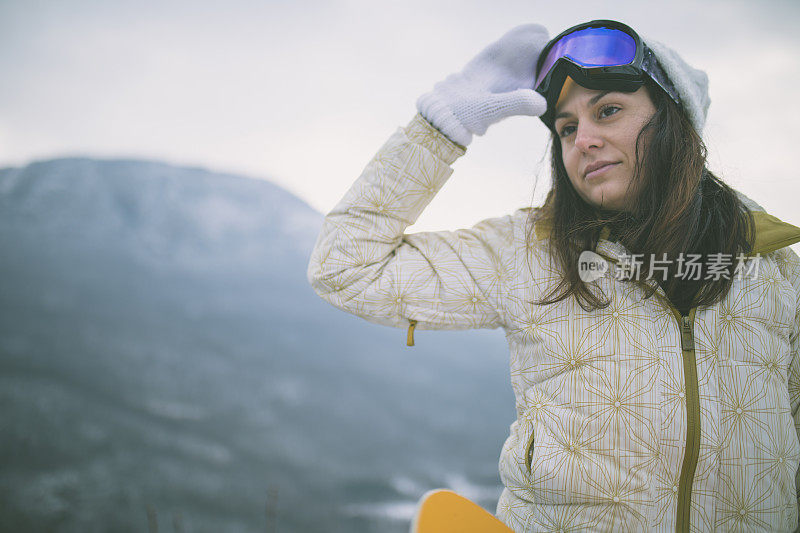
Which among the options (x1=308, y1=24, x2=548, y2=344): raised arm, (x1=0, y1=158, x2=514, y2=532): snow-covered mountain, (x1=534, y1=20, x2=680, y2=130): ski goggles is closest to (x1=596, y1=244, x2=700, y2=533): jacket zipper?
(x1=308, y1=24, x2=548, y2=344): raised arm

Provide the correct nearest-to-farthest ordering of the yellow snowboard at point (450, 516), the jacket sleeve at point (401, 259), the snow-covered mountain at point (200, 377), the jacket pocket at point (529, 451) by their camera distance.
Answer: the yellow snowboard at point (450, 516), the jacket pocket at point (529, 451), the jacket sleeve at point (401, 259), the snow-covered mountain at point (200, 377)

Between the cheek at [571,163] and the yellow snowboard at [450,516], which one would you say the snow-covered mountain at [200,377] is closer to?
the yellow snowboard at [450,516]

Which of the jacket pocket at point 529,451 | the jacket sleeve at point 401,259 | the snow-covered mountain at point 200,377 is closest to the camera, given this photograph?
the jacket pocket at point 529,451

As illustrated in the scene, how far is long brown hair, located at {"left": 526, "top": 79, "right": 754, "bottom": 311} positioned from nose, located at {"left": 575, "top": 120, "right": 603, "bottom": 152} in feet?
0.29

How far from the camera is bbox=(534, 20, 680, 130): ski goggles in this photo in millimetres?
868

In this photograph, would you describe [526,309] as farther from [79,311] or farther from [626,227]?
[79,311]

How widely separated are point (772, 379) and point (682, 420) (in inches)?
8.9

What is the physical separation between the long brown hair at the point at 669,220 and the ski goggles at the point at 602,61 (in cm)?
6

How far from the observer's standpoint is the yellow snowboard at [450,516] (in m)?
0.69

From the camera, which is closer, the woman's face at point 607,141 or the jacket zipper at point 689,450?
the jacket zipper at point 689,450

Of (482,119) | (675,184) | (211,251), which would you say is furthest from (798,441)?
(211,251)

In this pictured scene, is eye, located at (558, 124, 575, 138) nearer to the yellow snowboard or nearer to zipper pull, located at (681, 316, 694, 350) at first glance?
zipper pull, located at (681, 316, 694, 350)

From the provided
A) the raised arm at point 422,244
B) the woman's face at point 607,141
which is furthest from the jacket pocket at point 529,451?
the woman's face at point 607,141

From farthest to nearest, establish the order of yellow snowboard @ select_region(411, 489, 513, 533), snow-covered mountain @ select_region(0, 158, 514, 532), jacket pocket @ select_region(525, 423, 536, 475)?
snow-covered mountain @ select_region(0, 158, 514, 532)
jacket pocket @ select_region(525, 423, 536, 475)
yellow snowboard @ select_region(411, 489, 513, 533)
